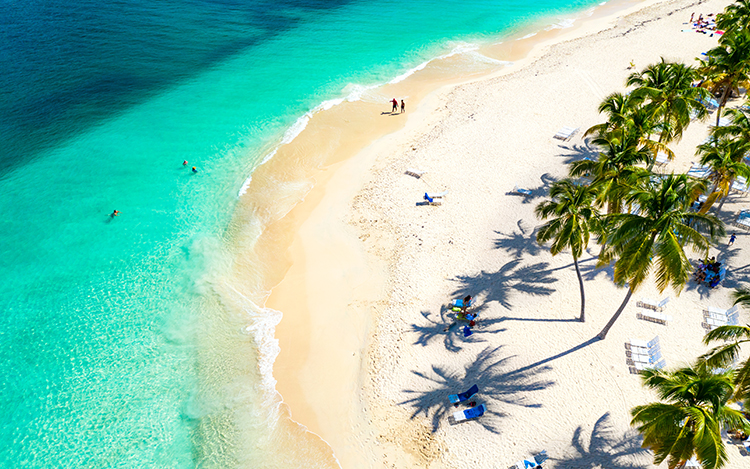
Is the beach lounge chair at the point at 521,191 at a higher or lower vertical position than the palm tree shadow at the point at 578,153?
lower

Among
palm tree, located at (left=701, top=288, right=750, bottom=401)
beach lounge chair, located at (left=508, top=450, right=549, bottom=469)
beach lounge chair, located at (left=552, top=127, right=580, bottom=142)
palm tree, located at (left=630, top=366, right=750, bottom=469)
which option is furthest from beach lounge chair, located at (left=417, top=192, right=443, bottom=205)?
palm tree, located at (left=630, top=366, right=750, bottom=469)

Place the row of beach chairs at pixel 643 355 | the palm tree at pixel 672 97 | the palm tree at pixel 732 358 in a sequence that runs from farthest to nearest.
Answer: the palm tree at pixel 672 97 → the row of beach chairs at pixel 643 355 → the palm tree at pixel 732 358

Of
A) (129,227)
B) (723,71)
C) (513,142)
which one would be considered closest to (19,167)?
(129,227)

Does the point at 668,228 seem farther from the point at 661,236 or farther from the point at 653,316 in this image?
the point at 653,316

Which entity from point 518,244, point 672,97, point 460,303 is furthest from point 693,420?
point 672,97

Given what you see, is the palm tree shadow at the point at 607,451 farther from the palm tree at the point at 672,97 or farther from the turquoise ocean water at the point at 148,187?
the palm tree at the point at 672,97

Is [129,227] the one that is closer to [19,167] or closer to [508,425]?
[19,167]

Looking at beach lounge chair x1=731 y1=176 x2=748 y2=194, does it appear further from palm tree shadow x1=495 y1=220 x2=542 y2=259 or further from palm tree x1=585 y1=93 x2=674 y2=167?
palm tree shadow x1=495 y1=220 x2=542 y2=259

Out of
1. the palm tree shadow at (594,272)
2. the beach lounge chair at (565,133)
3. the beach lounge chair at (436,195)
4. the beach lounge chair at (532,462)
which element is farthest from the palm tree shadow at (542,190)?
the beach lounge chair at (532,462)
